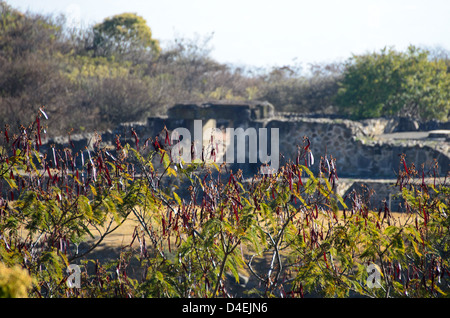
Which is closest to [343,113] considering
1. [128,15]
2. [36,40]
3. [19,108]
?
[19,108]

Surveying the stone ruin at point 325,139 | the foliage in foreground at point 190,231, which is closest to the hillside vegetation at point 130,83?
the stone ruin at point 325,139

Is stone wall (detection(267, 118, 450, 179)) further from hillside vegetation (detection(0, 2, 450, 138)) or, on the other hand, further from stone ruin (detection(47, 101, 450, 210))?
hillside vegetation (detection(0, 2, 450, 138))

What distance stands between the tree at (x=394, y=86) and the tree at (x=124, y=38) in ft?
47.8

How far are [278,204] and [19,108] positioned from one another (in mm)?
15142

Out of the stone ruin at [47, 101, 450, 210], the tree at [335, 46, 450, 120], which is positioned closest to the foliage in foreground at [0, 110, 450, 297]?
the stone ruin at [47, 101, 450, 210]

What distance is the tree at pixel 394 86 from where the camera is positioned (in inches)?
824

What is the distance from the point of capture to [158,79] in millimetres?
26438

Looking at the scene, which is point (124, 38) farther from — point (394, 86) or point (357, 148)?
point (357, 148)

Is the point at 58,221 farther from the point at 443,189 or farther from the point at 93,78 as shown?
the point at 93,78

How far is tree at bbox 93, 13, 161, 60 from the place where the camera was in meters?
30.8

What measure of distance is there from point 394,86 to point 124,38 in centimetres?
1798

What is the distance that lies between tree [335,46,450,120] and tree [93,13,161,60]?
1456 cm
